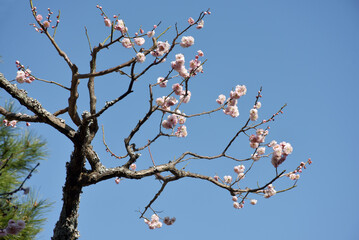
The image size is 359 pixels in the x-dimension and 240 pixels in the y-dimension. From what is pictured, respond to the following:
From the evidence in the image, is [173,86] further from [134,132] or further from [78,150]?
[78,150]

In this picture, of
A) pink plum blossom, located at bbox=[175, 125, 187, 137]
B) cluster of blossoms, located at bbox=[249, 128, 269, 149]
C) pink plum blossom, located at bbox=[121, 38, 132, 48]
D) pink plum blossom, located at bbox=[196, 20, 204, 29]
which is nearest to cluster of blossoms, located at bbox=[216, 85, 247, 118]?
cluster of blossoms, located at bbox=[249, 128, 269, 149]

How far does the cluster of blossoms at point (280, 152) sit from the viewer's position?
3.01 m

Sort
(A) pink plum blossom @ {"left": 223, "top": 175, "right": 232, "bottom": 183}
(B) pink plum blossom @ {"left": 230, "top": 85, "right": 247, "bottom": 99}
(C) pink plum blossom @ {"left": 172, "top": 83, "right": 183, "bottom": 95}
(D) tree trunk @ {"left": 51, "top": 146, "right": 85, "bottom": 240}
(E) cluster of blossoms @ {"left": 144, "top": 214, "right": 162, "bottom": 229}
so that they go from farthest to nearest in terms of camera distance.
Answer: (A) pink plum blossom @ {"left": 223, "top": 175, "right": 232, "bottom": 183} < (E) cluster of blossoms @ {"left": 144, "top": 214, "right": 162, "bottom": 229} < (B) pink plum blossom @ {"left": 230, "top": 85, "right": 247, "bottom": 99} < (C) pink plum blossom @ {"left": 172, "top": 83, "right": 183, "bottom": 95} < (D) tree trunk @ {"left": 51, "top": 146, "right": 85, "bottom": 240}

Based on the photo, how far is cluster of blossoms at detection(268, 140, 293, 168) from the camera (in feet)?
9.87

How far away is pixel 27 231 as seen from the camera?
11.4 feet

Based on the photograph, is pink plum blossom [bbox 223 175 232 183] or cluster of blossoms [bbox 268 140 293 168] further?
pink plum blossom [bbox 223 175 232 183]

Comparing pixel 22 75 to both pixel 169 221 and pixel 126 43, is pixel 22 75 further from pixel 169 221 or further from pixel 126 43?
pixel 169 221

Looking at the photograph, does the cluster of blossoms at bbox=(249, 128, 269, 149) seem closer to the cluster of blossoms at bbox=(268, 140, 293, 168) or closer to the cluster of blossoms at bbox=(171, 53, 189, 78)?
the cluster of blossoms at bbox=(268, 140, 293, 168)

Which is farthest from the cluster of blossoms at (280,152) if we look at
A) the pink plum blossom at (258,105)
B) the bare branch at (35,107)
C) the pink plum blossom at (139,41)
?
the bare branch at (35,107)

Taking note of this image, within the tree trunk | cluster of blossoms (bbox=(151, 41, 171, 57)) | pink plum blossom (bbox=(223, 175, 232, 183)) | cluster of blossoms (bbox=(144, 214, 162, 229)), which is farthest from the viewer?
pink plum blossom (bbox=(223, 175, 232, 183))

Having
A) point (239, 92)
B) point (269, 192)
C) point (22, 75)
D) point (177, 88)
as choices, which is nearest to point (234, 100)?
point (239, 92)

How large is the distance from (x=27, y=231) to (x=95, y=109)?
1496mm

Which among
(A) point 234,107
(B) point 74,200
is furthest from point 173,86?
(B) point 74,200

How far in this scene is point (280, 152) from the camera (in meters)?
3.05
